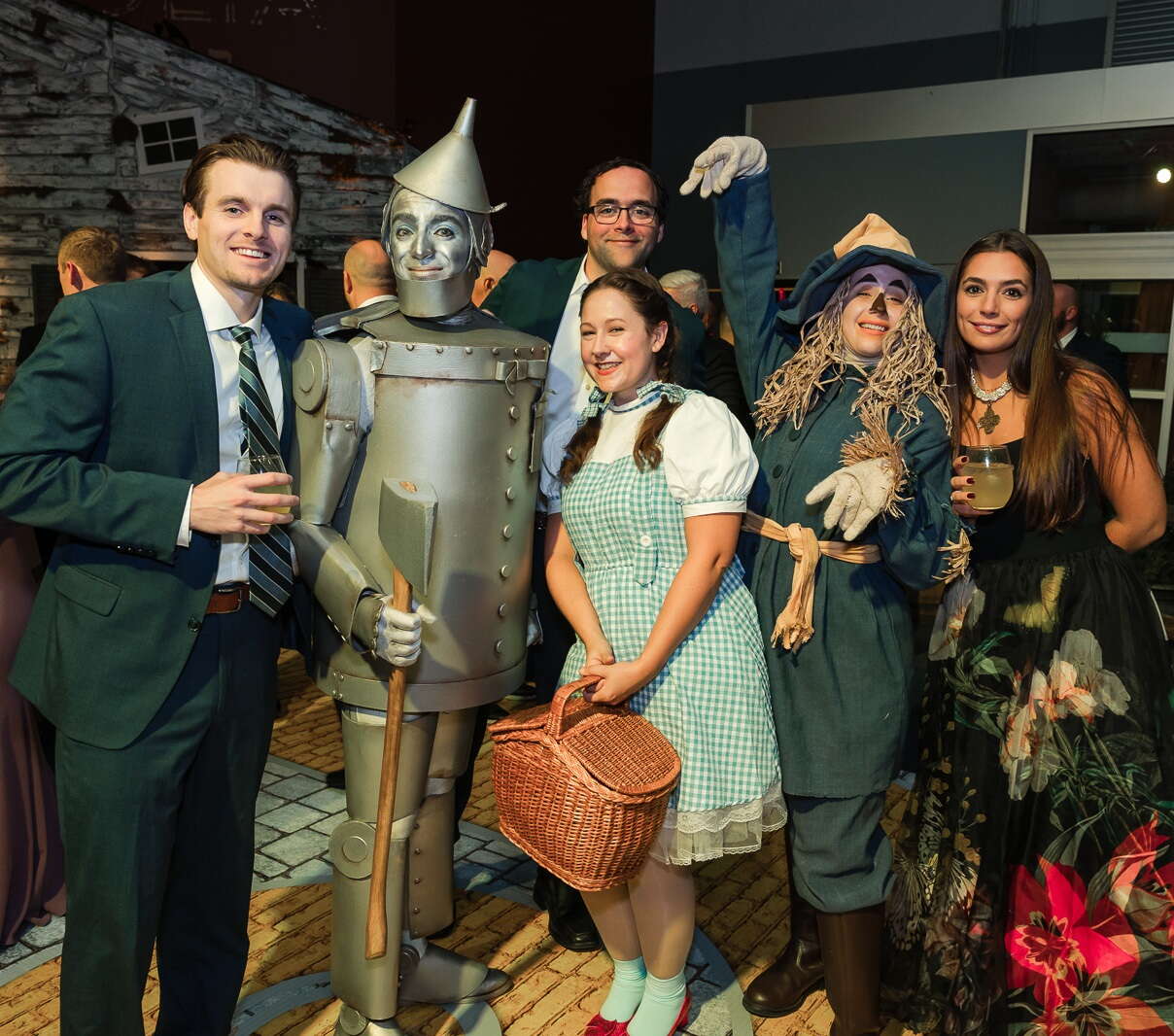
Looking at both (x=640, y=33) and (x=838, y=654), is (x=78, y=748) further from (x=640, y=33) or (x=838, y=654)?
(x=640, y=33)

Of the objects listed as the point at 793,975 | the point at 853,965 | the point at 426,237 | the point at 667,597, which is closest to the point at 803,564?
the point at 667,597

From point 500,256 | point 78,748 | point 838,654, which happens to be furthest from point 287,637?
point 500,256

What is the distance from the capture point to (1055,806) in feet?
7.05

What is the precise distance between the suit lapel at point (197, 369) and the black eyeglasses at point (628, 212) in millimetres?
1013

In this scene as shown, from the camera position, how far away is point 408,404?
1936 millimetres

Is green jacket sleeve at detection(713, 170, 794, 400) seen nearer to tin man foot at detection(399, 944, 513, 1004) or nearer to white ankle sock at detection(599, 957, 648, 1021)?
white ankle sock at detection(599, 957, 648, 1021)

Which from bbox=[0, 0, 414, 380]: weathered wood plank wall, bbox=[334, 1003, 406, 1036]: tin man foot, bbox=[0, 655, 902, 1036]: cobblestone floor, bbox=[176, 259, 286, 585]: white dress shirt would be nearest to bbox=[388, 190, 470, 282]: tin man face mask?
bbox=[176, 259, 286, 585]: white dress shirt

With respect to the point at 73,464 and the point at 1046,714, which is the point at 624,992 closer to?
the point at 1046,714

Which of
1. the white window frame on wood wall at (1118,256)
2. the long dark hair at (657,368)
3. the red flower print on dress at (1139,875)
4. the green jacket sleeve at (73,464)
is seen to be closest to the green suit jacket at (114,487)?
the green jacket sleeve at (73,464)

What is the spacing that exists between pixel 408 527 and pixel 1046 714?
4.52 ft

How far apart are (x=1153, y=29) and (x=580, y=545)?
4.93m

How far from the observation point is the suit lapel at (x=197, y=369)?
71.2 inches

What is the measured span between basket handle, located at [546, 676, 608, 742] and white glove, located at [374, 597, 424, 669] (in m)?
0.28

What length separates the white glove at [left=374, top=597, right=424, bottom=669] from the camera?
1.84 m
